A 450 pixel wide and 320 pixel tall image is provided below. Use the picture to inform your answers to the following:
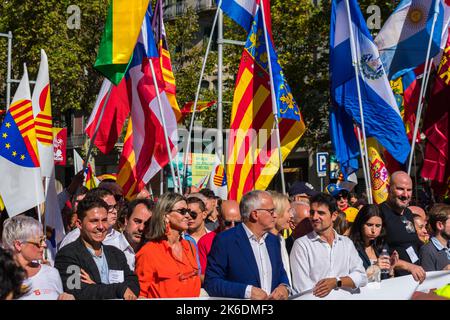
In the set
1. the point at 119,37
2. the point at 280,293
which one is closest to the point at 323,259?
the point at 280,293

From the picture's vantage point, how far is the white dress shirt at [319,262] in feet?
19.4

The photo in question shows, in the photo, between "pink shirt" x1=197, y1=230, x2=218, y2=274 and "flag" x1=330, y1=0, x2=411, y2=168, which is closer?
"pink shirt" x1=197, y1=230, x2=218, y2=274

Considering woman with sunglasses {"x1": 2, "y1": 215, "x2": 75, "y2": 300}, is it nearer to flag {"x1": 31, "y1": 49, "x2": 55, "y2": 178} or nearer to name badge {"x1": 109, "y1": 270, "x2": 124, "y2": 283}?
name badge {"x1": 109, "y1": 270, "x2": 124, "y2": 283}

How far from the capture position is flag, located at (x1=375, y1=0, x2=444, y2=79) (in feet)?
38.6

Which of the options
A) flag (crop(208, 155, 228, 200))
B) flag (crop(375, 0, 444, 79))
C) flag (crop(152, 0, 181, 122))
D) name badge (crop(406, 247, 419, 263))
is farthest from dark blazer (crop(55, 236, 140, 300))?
flag (crop(208, 155, 228, 200))

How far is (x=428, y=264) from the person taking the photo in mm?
7074

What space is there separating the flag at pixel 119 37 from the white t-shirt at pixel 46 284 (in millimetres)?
4920

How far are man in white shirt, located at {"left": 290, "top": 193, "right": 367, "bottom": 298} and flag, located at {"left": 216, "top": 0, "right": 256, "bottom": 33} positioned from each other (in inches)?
244

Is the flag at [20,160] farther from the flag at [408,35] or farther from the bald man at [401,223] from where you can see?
the flag at [408,35]

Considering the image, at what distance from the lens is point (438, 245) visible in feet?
23.7

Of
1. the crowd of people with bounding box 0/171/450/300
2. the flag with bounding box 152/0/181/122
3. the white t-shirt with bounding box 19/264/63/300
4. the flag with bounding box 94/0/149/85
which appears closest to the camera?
the white t-shirt with bounding box 19/264/63/300

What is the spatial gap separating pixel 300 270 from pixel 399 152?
15.7 ft

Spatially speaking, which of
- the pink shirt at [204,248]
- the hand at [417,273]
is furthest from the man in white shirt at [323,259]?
the pink shirt at [204,248]
